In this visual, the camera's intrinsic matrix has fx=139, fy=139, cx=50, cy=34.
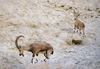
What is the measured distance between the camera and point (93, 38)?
9062 mm

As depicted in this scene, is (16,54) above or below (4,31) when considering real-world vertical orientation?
below

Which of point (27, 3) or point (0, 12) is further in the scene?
point (27, 3)

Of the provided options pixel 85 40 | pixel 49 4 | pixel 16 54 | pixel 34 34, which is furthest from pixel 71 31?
pixel 16 54

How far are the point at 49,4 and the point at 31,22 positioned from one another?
3294 millimetres

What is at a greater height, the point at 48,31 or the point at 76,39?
the point at 48,31

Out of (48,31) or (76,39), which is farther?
(48,31)

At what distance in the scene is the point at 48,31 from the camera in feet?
30.1

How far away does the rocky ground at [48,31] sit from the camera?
596cm

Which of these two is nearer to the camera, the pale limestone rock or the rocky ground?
the rocky ground

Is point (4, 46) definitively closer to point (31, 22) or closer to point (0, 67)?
point (0, 67)

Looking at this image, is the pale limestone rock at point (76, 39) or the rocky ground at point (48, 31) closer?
the rocky ground at point (48, 31)

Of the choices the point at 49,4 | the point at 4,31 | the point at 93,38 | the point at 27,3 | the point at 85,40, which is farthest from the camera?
the point at 49,4

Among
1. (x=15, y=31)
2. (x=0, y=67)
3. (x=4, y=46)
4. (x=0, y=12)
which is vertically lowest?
(x=0, y=67)

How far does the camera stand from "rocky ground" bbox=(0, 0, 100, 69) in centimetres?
→ 596
